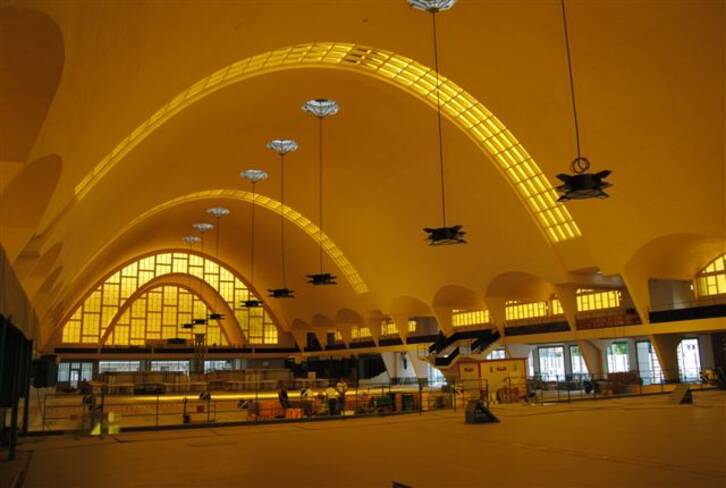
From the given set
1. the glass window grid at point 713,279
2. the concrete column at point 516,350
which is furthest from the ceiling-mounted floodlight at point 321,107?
the glass window grid at point 713,279

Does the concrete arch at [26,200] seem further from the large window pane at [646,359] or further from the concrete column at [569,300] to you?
the large window pane at [646,359]

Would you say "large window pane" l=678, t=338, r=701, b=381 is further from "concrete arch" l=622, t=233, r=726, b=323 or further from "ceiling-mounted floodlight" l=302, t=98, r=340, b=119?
"ceiling-mounted floodlight" l=302, t=98, r=340, b=119

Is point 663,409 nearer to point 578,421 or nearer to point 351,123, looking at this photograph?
point 578,421

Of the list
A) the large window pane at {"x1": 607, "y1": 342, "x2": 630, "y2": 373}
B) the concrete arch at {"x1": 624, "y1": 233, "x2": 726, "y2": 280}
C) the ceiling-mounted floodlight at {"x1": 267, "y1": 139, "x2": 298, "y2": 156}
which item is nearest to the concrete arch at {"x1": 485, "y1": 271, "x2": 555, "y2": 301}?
the large window pane at {"x1": 607, "y1": 342, "x2": 630, "y2": 373}

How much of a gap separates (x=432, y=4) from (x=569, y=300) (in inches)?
981

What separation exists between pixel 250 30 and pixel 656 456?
1566 cm

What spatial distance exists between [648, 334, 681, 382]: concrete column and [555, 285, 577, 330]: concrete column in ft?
17.3

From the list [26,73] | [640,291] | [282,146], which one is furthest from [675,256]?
[26,73]

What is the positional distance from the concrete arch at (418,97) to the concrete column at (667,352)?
820cm

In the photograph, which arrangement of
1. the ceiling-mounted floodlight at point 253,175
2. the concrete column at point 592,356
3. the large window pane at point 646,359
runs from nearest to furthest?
the concrete column at point 592,356 < the ceiling-mounted floodlight at point 253,175 < the large window pane at point 646,359

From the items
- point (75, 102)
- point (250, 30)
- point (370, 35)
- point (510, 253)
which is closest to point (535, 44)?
point (370, 35)

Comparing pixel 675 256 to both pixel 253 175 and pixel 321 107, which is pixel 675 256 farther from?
pixel 253 175

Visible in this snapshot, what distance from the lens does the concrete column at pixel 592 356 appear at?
4231 centimetres

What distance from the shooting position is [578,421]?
18.1 metres
